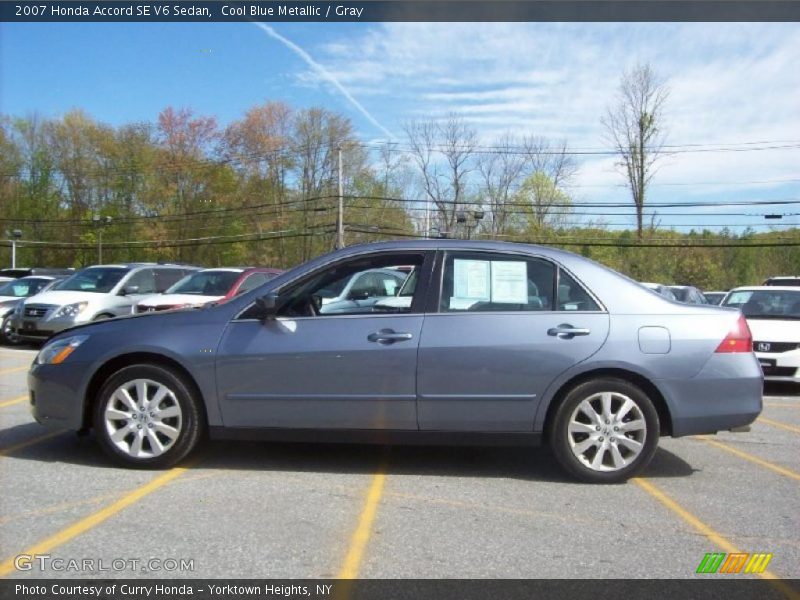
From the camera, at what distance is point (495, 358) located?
4.40m

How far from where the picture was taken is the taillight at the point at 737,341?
4.48 meters

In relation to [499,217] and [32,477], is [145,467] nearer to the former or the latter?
[32,477]

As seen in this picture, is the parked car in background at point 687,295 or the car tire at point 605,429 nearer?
the car tire at point 605,429

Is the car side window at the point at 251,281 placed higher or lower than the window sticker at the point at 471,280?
higher

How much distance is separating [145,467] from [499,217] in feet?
126

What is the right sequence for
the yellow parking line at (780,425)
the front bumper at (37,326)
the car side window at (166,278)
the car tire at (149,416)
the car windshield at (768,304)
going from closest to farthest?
1. the car tire at (149,416)
2. the yellow parking line at (780,425)
3. the car windshield at (768,304)
4. the front bumper at (37,326)
5. the car side window at (166,278)

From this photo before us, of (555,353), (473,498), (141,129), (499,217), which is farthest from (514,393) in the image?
(141,129)

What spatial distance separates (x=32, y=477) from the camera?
443 centimetres

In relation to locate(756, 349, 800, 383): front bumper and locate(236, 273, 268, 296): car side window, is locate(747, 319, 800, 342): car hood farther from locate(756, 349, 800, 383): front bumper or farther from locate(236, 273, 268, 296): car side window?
locate(236, 273, 268, 296): car side window

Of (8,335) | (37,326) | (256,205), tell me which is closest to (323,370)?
(37,326)

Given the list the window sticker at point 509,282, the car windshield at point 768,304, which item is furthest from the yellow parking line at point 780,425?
the window sticker at point 509,282

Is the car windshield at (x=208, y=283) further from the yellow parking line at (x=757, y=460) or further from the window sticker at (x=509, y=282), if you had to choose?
the yellow parking line at (x=757, y=460)

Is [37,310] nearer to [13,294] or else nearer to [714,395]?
[13,294]

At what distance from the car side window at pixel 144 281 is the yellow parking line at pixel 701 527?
1099 centimetres
